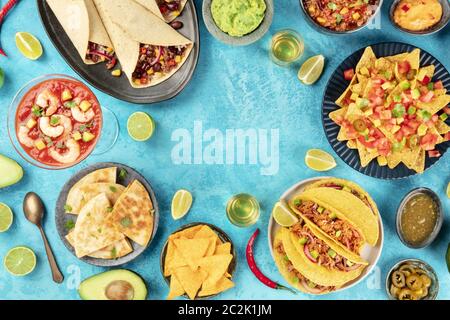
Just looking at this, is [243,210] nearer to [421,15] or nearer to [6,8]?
[421,15]

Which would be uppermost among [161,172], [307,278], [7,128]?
[7,128]

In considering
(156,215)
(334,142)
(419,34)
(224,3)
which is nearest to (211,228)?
(156,215)

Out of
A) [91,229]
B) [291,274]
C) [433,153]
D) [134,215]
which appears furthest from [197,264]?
[433,153]

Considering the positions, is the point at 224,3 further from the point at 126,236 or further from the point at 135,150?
the point at 126,236

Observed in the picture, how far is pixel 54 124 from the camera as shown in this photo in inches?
→ 164

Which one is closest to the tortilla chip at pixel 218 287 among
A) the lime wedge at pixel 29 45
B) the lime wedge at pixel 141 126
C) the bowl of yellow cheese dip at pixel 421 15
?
the lime wedge at pixel 141 126

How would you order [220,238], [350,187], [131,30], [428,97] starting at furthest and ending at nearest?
[220,238], [350,187], [131,30], [428,97]

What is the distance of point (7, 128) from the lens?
4.25m

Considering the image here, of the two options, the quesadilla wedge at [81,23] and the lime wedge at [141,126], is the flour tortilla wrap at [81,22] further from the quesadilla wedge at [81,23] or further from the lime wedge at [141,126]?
the lime wedge at [141,126]

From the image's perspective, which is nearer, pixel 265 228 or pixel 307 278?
pixel 307 278

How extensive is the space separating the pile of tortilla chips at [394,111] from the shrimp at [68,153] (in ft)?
6.48

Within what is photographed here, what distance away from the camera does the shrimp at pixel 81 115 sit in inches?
165

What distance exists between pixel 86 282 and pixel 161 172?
1026 mm

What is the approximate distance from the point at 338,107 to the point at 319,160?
43 cm
